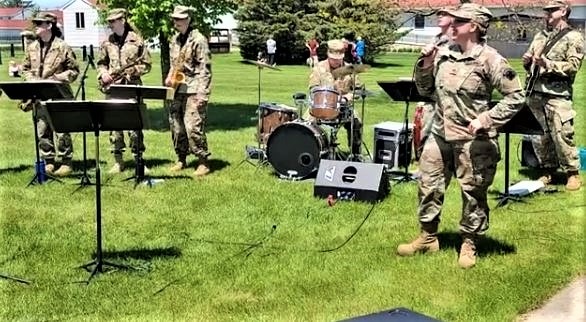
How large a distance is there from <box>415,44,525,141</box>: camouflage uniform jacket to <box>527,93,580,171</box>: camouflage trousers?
3.12 m

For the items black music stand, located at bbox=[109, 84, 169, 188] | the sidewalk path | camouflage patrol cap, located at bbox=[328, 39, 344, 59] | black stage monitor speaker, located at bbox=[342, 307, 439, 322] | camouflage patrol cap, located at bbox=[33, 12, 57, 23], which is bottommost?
the sidewalk path

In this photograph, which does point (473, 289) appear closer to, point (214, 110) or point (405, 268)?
point (405, 268)

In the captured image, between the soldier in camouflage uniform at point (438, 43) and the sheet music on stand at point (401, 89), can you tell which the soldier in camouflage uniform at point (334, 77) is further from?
the soldier in camouflage uniform at point (438, 43)

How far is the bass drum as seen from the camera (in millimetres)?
9820

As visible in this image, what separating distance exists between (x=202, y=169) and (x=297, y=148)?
1343 millimetres

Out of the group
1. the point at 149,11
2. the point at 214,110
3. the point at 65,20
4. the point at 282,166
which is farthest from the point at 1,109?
the point at 65,20

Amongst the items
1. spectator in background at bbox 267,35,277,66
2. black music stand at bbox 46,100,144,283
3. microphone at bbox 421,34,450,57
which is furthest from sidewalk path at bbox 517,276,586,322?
spectator in background at bbox 267,35,277,66

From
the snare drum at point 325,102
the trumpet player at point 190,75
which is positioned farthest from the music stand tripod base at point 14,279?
the snare drum at point 325,102

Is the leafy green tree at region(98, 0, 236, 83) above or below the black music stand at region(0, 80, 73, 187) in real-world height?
above

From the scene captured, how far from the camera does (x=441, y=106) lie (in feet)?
20.8

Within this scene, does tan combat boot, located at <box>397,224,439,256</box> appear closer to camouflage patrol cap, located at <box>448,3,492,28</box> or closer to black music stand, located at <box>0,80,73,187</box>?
camouflage patrol cap, located at <box>448,3,492,28</box>

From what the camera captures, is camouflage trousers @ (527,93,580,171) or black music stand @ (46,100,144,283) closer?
black music stand @ (46,100,144,283)

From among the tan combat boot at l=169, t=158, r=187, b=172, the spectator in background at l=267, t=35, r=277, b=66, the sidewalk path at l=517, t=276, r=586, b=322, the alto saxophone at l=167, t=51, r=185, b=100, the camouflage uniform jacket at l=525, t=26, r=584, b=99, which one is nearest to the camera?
the sidewalk path at l=517, t=276, r=586, b=322

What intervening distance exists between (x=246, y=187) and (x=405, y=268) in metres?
3.53
